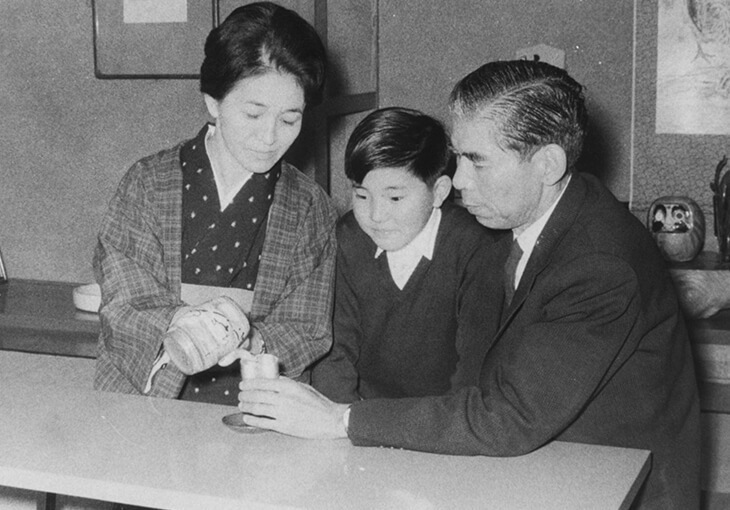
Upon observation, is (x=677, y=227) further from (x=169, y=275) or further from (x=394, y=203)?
(x=169, y=275)

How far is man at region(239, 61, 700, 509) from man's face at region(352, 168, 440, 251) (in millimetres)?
319

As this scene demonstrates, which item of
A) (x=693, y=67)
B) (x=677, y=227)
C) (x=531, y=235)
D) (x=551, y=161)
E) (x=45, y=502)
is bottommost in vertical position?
(x=45, y=502)

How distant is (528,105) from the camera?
5.08ft

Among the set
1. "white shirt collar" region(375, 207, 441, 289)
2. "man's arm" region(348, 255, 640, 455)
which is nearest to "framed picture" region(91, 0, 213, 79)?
"white shirt collar" region(375, 207, 441, 289)

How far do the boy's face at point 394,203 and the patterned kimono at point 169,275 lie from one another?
115mm

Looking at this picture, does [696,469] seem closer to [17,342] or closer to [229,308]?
[229,308]

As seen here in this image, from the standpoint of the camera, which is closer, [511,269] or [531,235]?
[531,235]

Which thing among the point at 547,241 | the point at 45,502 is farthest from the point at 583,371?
the point at 45,502

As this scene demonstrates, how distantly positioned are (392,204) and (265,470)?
664 millimetres

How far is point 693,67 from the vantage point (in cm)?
282

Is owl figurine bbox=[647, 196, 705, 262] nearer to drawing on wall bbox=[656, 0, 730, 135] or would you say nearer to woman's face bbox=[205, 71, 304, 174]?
drawing on wall bbox=[656, 0, 730, 135]

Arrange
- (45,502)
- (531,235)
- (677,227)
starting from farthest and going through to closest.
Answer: (677,227), (45,502), (531,235)

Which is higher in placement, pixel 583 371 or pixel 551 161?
pixel 551 161

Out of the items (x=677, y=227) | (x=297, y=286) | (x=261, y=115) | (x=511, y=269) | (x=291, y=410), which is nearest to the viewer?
(x=291, y=410)
